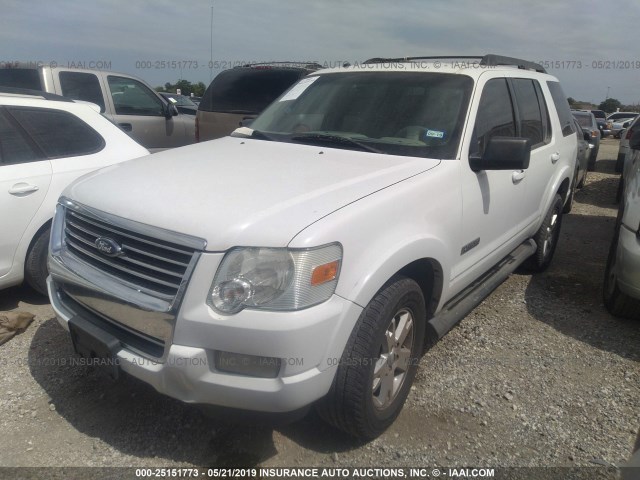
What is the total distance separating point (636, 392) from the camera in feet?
10.5

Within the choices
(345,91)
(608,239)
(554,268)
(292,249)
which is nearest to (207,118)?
(345,91)

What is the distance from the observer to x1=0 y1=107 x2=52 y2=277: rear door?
12.2 ft

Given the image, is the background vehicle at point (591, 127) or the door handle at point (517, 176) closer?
the door handle at point (517, 176)

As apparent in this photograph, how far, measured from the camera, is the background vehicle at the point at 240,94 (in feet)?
24.7

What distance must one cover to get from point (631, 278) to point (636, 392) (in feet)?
2.85

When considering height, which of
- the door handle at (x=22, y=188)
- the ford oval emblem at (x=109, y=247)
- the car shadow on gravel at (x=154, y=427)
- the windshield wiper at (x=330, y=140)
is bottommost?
the car shadow on gravel at (x=154, y=427)

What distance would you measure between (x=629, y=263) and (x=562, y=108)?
208 centimetres

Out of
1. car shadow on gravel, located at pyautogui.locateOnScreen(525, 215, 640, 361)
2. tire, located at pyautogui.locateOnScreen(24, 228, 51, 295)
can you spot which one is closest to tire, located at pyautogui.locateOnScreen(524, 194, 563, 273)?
car shadow on gravel, located at pyautogui.locateOnScreen(525, 215, 640, 361)

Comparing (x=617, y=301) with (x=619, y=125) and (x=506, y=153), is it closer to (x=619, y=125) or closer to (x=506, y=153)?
(x=506, y=153)

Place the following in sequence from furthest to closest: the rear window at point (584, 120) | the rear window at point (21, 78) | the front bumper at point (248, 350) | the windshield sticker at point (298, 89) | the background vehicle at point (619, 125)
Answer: the background vehicle at point (619, 125) → the rear window at point (584, 120) → the rear window at point (21, 78) → the windshield sticker at point (298, 89) → the front bumper at point (248, 350)

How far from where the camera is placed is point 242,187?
253 centimetres

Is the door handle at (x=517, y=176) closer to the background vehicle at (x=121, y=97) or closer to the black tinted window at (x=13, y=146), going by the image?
the black tinted window at (x=13, y=146)

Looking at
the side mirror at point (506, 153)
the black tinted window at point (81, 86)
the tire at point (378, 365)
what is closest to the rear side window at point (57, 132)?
the black tinted window at point (81, 86)

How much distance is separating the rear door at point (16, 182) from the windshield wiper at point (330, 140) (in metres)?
1.90
